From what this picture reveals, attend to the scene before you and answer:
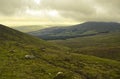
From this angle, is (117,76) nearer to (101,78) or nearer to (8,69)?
(101,78)

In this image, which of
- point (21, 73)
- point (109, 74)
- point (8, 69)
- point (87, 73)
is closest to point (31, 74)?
point (21, 73)

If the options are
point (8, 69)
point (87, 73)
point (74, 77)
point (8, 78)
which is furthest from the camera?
point (87, 73)

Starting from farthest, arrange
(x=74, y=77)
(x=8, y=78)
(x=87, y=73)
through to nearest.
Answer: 1. (x=87, y=73)
2. (x=74, y=77)
3. (x=8, y=78)

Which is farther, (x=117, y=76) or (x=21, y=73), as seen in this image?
(x=117, y=76)

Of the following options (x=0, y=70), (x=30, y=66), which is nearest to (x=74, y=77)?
(x=30, y=66)

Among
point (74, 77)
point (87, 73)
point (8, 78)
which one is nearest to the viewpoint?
point (8, 78)

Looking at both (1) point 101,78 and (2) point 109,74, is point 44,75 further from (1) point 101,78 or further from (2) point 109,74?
(2) point 109,74

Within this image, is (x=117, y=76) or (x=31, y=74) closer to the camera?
(x=31, y=74)

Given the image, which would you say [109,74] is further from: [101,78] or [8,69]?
[8,69]

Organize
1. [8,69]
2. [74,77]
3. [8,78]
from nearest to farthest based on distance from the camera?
[8,78], [74,77], [8,69]
